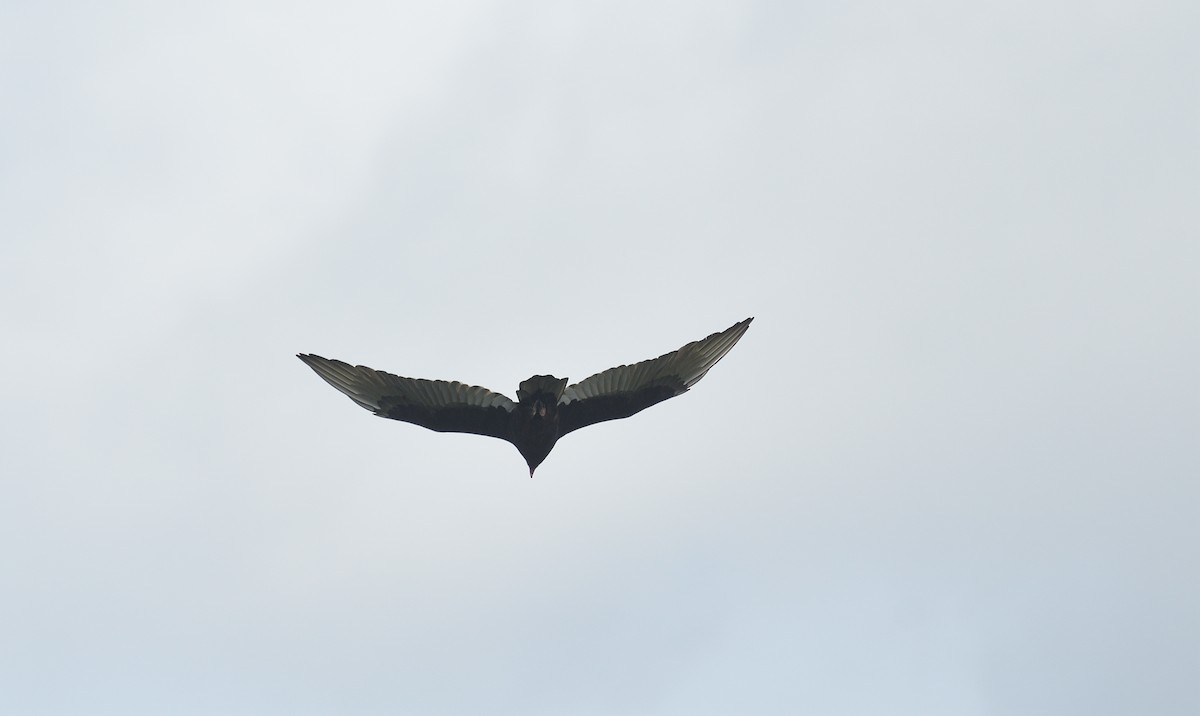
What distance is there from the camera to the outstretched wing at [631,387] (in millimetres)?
23016

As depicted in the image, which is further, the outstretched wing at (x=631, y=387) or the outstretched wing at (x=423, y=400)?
the outstretched wing at (x=631, y=387)

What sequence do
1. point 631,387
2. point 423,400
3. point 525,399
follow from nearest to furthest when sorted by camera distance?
point 525,399
point 423,400
point 631,387

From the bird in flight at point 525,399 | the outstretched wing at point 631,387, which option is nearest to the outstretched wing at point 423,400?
the bird in flight at point 525,399

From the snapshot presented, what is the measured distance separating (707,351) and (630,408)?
2003mm

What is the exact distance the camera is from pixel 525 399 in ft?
72.9

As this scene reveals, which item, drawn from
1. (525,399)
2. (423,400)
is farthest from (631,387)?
(423,400)

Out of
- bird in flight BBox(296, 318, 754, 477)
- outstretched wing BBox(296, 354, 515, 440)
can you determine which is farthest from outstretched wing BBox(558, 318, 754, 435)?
outstretched wing BBox(296, 354, 515, 440)

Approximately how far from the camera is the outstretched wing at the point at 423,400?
2272cm

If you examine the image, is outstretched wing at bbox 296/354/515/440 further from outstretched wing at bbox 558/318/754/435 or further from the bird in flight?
outstretched wing at bbox 558/318/754/435

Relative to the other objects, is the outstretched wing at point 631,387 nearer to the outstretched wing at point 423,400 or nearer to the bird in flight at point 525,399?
the bird in flight at point 525,399

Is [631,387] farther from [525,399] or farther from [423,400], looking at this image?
[423,400]

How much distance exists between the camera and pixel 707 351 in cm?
2377

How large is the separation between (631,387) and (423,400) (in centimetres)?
419

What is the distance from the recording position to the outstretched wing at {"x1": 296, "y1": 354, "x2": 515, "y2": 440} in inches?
894
